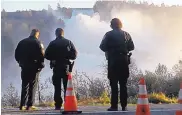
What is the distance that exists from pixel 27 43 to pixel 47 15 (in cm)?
963

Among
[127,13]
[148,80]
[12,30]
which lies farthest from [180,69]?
[12,30]

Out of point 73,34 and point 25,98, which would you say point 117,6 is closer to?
point 73,34

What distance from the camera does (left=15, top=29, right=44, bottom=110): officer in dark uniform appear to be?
9.82 metres

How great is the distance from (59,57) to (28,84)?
0.86 metres

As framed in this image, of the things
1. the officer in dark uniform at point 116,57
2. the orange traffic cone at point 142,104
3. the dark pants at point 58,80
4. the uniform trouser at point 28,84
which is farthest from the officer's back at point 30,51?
the orange traffic cone at point 142,104

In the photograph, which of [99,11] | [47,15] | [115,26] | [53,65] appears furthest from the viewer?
[47,15]

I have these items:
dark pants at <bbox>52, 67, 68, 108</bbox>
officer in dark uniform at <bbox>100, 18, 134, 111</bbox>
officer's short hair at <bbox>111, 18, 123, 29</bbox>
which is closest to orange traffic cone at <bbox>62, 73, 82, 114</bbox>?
officer in dark uniform at <bbox>100, 18, 134, 111</bbox>

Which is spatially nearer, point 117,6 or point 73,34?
point 117,6

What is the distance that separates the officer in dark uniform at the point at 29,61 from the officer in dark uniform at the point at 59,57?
265 mm

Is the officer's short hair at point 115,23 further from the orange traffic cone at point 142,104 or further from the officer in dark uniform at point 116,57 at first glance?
the orange traffic cone at point 142,104

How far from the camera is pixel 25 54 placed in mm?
9844

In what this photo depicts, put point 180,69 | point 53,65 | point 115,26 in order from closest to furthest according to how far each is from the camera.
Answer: point 115,26 < point 53,65 < point 180,69

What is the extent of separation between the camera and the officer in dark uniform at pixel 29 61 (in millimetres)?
9820

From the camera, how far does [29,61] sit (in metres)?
9.86
